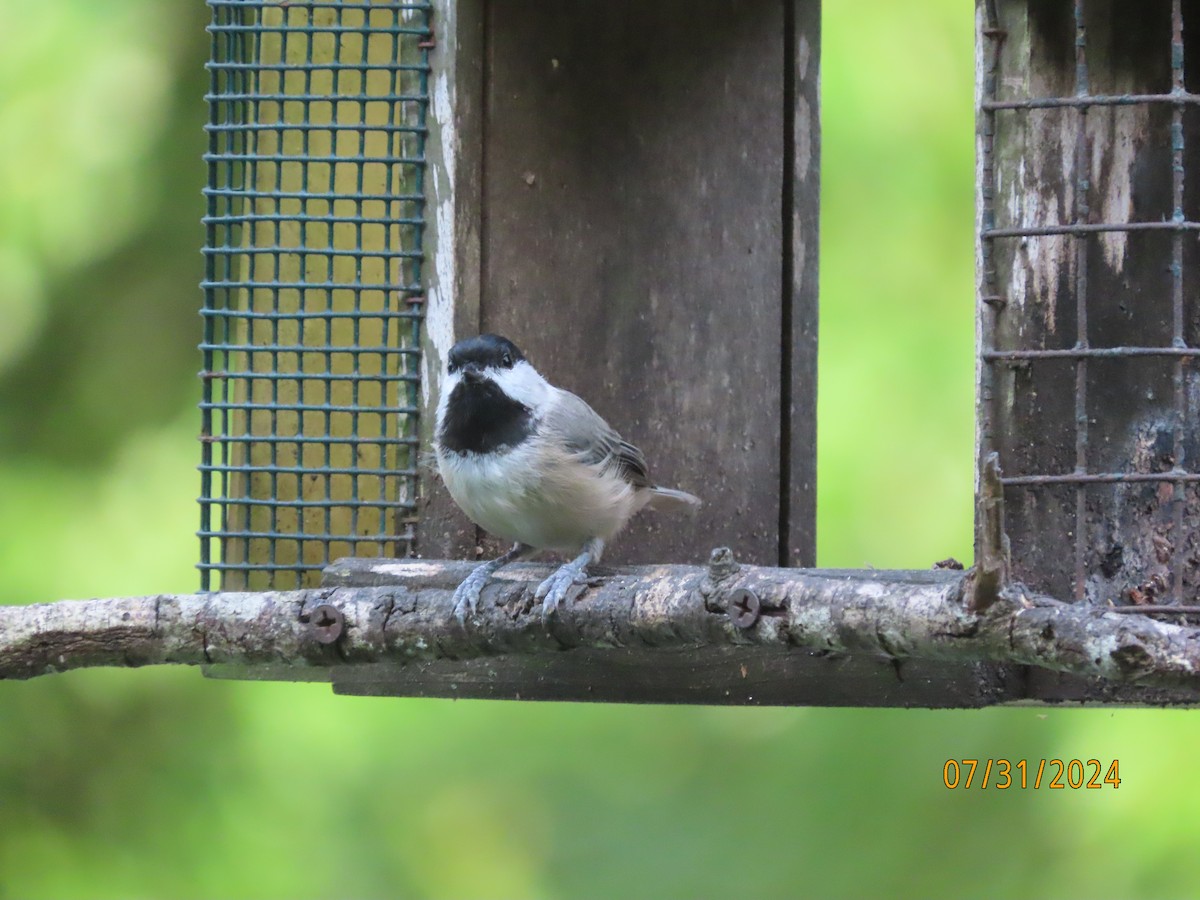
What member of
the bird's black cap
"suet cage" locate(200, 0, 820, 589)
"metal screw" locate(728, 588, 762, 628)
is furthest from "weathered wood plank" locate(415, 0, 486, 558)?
"metal screw" locate(728, 588, 762, 628)

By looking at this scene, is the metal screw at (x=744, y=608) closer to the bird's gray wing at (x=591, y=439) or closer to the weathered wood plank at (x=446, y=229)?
the bird's gray wing at (x=591, y=439)

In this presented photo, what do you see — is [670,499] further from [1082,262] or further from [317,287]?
[1082,262]

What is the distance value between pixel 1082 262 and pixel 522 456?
1.70 metres

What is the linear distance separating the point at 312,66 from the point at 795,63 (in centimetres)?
171

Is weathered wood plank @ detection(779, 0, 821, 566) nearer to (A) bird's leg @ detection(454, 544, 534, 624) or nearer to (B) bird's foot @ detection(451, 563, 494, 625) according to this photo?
(A) bird's leg @ detection(454, 544, 534, 624)

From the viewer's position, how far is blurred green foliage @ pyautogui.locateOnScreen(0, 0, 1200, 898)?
238 inches

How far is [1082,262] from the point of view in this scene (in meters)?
→ 4.16

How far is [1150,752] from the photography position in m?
5.26

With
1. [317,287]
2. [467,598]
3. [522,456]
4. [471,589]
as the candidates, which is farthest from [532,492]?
[317,287]

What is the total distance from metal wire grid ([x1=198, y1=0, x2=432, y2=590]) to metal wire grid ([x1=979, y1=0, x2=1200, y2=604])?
179cm

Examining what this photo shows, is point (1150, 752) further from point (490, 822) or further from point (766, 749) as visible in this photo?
point (490, 822)

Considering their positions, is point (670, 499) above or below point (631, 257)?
below

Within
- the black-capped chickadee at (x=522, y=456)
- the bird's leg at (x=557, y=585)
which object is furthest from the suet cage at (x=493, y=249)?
the bird's leg at (x=557, y=585)

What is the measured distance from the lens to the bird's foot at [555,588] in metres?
3.79
